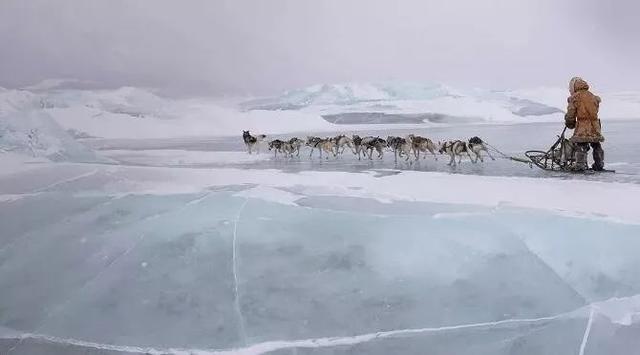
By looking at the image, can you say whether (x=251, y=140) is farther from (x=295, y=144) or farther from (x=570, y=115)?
(x=570, y=115)

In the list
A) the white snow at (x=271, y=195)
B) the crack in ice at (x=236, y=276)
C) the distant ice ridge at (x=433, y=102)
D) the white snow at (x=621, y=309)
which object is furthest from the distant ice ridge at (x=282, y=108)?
the white snow at (x=621, y=309)

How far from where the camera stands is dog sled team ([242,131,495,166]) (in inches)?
74.9

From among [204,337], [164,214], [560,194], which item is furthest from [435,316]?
[164,214]

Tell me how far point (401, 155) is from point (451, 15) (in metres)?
0.55

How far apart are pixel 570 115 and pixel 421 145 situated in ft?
1.61

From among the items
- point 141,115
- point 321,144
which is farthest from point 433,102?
point 141,115

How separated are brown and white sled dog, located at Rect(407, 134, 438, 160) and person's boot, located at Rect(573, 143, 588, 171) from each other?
45 cm

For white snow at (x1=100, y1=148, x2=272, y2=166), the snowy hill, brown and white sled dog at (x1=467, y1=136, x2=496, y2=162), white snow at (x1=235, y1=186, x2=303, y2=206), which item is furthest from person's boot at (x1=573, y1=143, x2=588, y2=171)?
white snow at (x1=100, y1=148, x2=272, y2=166)

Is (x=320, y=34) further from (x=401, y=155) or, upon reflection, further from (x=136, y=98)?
(x=136, y=98)

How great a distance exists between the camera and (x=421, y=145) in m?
1.96

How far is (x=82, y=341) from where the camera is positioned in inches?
65.3

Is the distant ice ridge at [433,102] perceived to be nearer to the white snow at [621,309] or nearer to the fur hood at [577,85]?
the fur hood at [577,85]

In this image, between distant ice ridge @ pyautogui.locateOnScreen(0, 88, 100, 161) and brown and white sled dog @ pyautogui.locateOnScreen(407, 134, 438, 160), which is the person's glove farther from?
distant ice ridge @ pyautogui.locateOnScreen(0, 88, 100, 161)

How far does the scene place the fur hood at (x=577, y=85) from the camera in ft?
6.13
